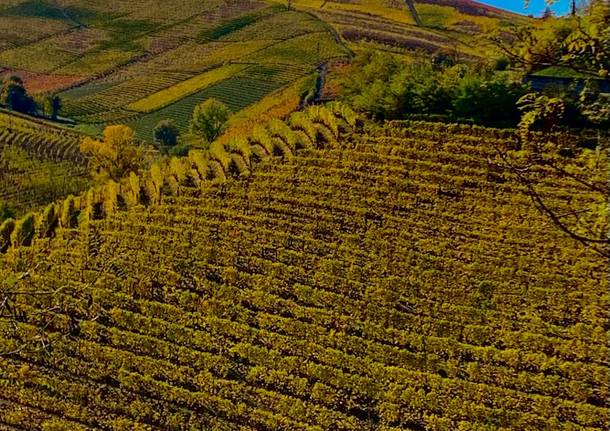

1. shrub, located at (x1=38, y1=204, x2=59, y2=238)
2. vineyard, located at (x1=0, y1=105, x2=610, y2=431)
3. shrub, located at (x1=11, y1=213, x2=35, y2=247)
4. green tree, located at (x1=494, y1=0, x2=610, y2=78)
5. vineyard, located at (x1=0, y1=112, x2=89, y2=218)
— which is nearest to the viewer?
green tree, located at (x1=494, y1=0, x2=610, y2=78)

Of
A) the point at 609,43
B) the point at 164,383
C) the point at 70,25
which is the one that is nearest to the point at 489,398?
the point at 164,383

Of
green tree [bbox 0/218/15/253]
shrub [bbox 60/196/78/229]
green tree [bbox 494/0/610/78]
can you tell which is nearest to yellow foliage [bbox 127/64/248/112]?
green tree [bbox 0/218/15/253]

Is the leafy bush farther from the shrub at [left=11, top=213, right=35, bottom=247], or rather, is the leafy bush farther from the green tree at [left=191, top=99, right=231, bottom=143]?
the shrub at [left=11, top=213, right=35, bottom=247]

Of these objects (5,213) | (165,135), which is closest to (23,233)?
(5,213)

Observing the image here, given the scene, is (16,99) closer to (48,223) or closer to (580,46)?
(48,223)

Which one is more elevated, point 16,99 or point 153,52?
point 153,52

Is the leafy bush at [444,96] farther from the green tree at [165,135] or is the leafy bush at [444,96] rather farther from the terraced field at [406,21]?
the terraced field at [406,21]

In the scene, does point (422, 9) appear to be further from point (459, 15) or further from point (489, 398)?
point (489, 398)

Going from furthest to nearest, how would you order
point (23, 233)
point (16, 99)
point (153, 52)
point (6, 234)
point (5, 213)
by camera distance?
point (153, 52), point (16, 99), point (5, 213), point (6, 234), point (23, 233)
